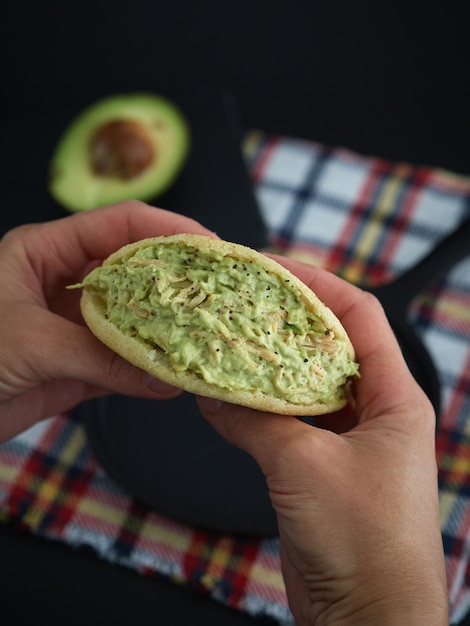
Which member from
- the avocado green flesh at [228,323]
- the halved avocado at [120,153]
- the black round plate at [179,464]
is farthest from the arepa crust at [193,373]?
the halved avocado at [120,153]

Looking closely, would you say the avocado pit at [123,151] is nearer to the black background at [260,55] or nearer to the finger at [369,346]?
the black background at [260,55]

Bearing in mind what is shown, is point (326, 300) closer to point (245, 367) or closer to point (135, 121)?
point (245, 367)

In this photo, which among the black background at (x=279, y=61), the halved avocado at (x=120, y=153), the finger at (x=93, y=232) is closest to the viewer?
the finger at (x=93, y=232)

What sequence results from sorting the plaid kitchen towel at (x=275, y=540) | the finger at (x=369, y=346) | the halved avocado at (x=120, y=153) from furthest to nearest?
the halved avocado at (x=120, y=153) < the plaid kitchen towel at (x=275, y=540) < the finger at (x=369, y=346)

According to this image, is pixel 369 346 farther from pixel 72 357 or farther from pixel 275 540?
pixel 275 540

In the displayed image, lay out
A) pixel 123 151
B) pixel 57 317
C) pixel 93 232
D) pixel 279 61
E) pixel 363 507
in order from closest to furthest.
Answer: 1. pixel 363 507
2. pixel 57 317
3. pixel 93 232
4. pixel 123 151
5. pixel 279 61

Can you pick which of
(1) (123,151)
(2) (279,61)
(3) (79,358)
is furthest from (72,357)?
(2) (279,61)

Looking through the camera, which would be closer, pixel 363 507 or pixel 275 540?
pixel 363 507
